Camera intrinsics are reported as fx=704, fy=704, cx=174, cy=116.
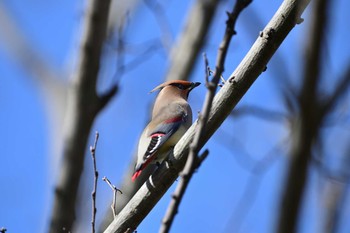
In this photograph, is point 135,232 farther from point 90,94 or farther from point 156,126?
point 90,94

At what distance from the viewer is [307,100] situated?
194 centimetres

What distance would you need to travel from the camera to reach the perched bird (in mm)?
3557

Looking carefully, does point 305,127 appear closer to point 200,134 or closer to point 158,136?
point 200,134

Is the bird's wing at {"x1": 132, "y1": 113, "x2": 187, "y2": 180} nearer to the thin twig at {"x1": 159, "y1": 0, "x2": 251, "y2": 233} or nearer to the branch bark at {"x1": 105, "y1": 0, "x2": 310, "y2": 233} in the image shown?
the branch bark at {"x1": 105, "y1": 0, "x2": 310, "y2": 233}

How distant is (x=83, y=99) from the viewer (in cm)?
477

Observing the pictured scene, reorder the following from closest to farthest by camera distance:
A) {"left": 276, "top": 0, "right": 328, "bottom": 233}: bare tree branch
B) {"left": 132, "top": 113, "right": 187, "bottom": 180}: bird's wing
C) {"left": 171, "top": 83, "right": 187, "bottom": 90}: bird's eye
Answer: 1. {"left": 276, "top": 0, "right": 328, "bottom": 233}: bare tree branch
2. {"left": 132, "top": 113, "right": 187, "bottom": 180}: bird's wing
3. {"left": 171, "top": 83, "right": 187, "bottom": 90}: bird's eye

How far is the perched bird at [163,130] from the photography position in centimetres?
356

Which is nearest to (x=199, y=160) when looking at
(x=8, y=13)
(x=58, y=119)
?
(x=58, y=119)

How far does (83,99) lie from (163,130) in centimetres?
123

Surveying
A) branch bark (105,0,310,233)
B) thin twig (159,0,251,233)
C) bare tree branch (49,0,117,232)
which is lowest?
thin twig (159,0,251,233)

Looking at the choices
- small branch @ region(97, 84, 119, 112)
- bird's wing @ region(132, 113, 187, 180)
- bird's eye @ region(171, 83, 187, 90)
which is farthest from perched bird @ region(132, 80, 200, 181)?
small branch @ region(97, 84, 119, 112)

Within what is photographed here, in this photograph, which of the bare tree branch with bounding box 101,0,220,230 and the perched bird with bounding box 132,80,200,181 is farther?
the bare tree branch with bounding box 101,0,220,230

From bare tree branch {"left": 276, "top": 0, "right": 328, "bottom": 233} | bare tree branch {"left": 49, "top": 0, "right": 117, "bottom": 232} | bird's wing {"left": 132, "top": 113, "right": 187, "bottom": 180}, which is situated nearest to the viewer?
bare tree branch {"left": 276, "top": 0, "right": 328, "bottom": 233}

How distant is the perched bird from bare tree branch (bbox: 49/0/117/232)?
735mm
